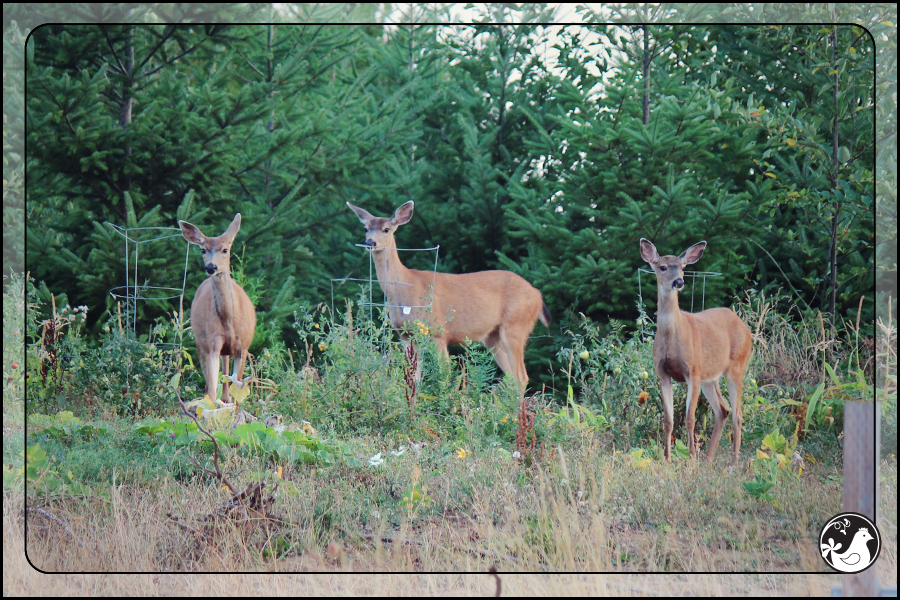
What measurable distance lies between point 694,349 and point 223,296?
2.67m

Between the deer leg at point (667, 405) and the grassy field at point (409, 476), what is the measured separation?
0.21 ft

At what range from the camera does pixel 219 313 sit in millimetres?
4797

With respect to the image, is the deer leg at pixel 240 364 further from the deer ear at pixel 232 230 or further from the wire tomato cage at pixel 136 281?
the deer ear at pixel 232 230

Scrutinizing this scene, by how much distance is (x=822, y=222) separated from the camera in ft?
12.9

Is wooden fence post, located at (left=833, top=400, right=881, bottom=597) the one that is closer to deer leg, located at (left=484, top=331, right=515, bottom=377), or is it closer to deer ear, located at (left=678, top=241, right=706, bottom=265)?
deer ear, located at (left=678, top=241, right=706, bottom=265)

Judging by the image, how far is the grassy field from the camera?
3352 mm

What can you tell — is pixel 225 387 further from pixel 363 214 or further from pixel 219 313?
pixel 363 214

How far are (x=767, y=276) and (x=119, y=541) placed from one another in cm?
322

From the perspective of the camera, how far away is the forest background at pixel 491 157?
3.86 metres

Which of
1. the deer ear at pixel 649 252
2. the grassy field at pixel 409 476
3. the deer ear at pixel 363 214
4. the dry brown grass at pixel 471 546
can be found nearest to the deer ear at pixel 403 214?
the deer ear at pixel 363 214

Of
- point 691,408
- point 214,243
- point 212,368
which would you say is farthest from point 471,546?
point 212,368

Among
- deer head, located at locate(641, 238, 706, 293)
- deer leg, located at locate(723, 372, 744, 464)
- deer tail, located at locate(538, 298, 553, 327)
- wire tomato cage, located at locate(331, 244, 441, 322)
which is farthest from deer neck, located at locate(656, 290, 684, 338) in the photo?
wire tomato cage, located at locate(331, 244, 441, 322)

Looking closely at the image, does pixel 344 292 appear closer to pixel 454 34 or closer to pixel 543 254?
pixel 543 254

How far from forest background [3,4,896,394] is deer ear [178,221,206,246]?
0.07m
